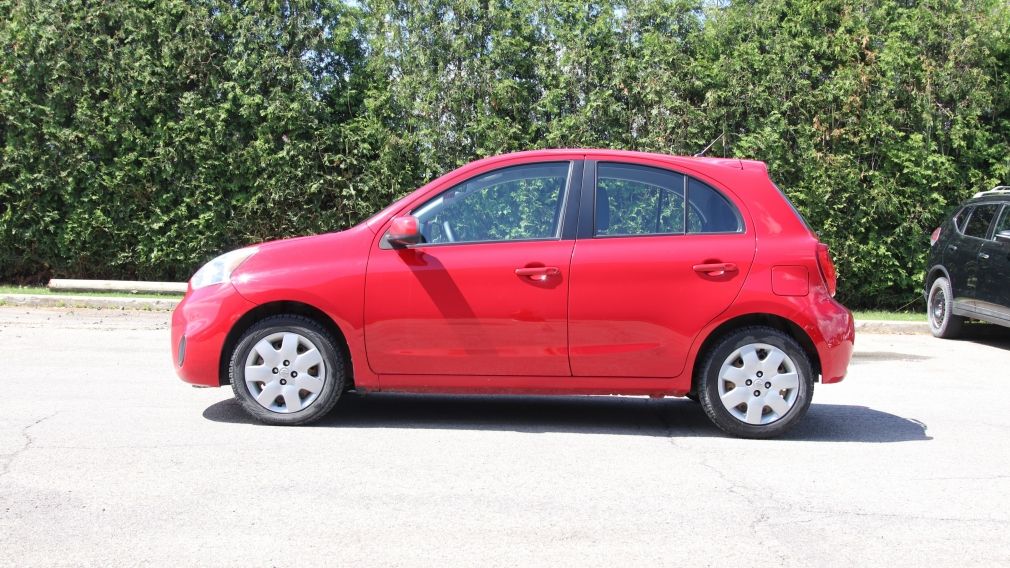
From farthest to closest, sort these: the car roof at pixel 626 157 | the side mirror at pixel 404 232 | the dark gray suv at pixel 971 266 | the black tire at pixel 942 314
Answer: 1. the black tire at pixel 942 314
2. the dark gray suv at pixel 971 266
3. the car roof at pixel 626 157
4. the side mirror at pixel 404 232

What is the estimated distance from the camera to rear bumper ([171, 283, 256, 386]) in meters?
6.59

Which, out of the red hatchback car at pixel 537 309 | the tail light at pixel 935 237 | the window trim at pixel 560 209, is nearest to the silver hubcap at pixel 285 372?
the red hatchback car at pixel 537 309

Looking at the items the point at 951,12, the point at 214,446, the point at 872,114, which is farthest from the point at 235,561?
the point at 951,12

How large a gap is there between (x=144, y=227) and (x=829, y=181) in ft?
31.2

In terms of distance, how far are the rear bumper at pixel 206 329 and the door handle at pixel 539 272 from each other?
168 cm

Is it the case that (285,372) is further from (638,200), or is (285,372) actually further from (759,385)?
(759,385)

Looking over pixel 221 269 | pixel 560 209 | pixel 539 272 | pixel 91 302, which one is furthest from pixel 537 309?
pixel 91 302

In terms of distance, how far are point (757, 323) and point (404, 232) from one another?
225cm

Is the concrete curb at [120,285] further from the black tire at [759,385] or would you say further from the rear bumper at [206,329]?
the black tire at [759,385]

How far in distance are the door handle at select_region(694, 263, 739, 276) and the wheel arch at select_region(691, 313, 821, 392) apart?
0.98ft

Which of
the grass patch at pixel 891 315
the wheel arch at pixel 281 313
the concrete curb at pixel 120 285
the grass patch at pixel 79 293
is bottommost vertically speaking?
the grass patch at pixel 891 315

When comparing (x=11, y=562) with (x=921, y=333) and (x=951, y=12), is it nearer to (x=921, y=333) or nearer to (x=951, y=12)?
(x=921, y=333)

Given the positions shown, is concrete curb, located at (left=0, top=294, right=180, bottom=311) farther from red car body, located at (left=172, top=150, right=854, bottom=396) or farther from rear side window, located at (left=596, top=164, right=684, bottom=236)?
rear side window, located at (left=596, top=164, right=684, bottom=236)

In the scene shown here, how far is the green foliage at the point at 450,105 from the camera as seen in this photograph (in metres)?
14.7
